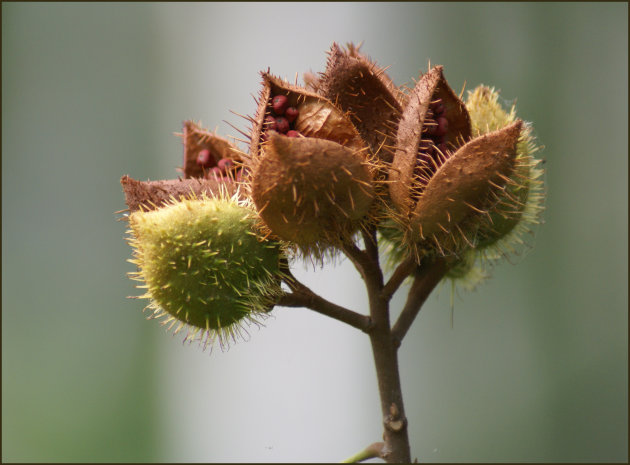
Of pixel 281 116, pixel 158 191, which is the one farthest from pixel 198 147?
pixel 281 116

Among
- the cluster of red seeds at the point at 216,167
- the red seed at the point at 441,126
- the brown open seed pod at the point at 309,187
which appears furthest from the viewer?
the cluster of red seeds at the point at 216,167

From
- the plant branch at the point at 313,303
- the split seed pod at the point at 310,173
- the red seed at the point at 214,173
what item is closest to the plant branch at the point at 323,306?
the plant branch at the point at 313,303

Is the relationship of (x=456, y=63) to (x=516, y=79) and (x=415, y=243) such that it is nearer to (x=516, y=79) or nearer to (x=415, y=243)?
(x=516, y=79)

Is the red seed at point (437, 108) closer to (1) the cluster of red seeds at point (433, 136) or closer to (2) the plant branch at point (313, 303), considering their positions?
(1) the cluster of red seeds at point (433, 136)

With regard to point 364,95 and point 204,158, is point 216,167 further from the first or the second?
point 364,95

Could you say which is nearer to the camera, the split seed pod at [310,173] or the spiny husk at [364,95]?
the split seed pod at [310,173]

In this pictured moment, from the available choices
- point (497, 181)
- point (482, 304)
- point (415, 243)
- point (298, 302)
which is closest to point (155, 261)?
point (298, 302)
